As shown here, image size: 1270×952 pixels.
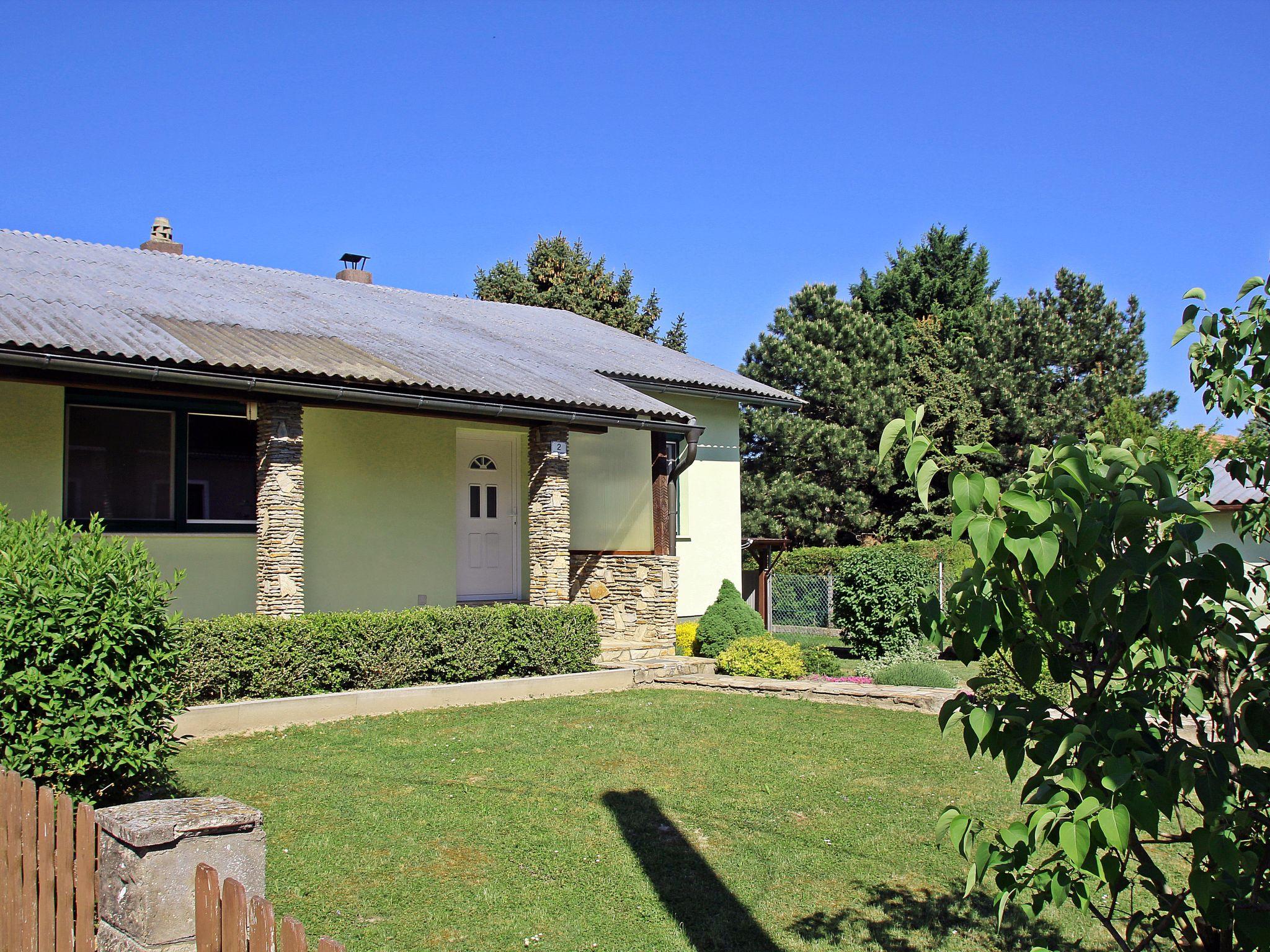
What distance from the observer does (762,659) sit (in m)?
13.2

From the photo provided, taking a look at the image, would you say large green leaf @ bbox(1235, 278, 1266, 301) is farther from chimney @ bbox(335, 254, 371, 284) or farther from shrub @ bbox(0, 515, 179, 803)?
chimney @ bbox(335, 254, 371, 284)

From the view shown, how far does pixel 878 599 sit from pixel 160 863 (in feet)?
46.2

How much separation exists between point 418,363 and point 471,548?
3.49 m

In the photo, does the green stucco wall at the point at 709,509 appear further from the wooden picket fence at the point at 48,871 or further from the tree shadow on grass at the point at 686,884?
the wooden picket fence at the point at 48,871

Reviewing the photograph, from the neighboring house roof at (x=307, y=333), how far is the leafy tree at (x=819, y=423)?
1106 cm

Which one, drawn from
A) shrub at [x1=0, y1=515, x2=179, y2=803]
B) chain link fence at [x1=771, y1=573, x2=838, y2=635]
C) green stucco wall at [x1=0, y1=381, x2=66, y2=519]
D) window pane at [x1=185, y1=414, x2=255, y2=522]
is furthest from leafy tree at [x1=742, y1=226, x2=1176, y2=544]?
shrub at [x1=0, y1=515, x2=179, y2=803]

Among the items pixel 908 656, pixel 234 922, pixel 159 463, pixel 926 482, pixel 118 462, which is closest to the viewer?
pixel 926 482

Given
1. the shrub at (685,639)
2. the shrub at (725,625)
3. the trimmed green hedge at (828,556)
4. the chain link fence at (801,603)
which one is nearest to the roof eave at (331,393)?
the shrub at (725,625)

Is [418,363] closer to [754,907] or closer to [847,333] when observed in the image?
[754,907]

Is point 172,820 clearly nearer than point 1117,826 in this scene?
No

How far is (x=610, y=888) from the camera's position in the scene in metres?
5.52

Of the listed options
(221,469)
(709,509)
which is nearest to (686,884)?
(221,469)

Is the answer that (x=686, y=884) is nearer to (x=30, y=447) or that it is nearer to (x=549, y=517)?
(x=549, y=517)

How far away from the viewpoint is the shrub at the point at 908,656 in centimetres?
1482
